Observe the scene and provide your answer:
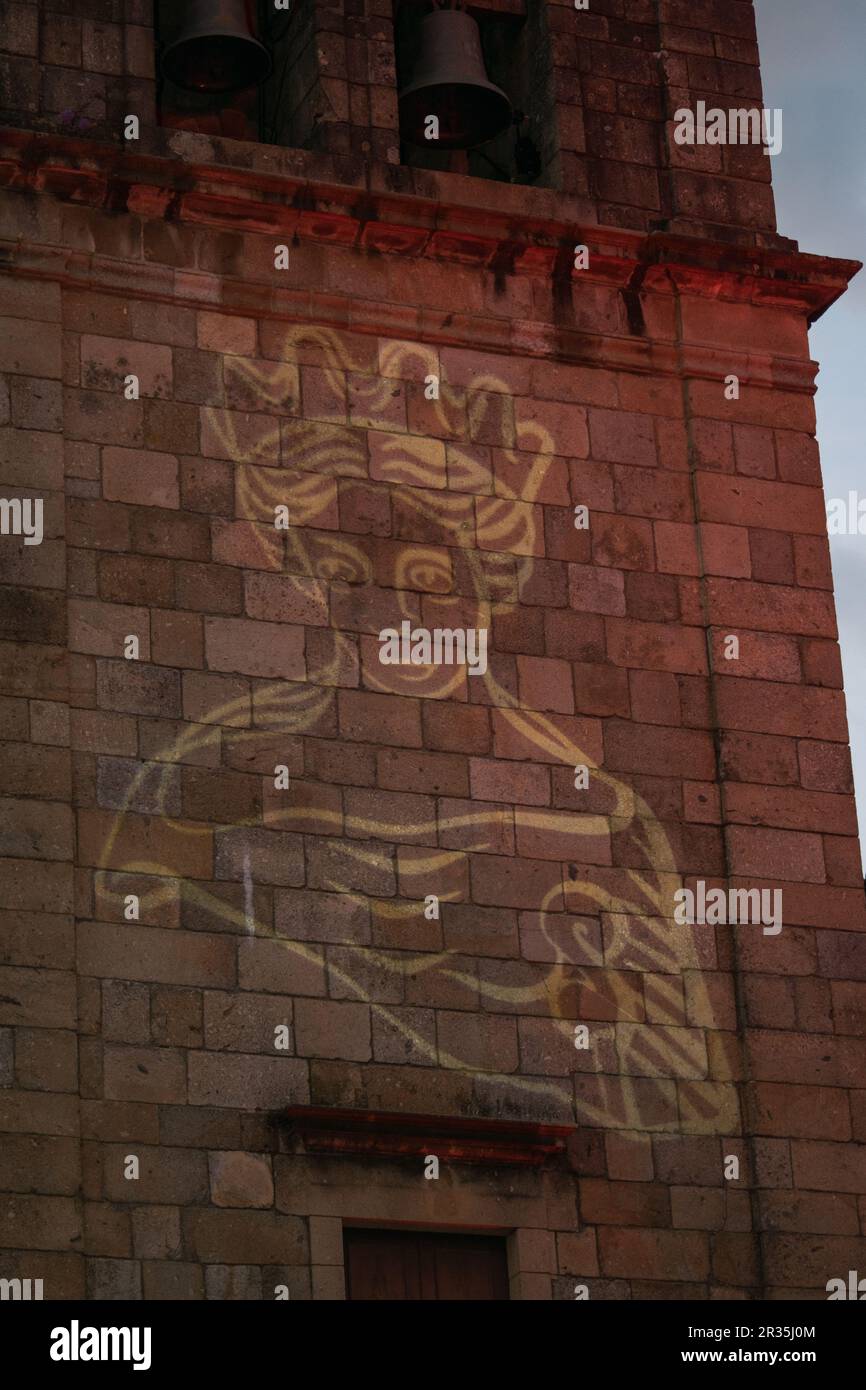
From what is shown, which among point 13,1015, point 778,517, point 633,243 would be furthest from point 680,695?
point 13,1015

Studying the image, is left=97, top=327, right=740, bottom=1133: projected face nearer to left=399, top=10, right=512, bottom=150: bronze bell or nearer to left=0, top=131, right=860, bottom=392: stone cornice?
left=0, top=131, right=860, bottom=392: stone cornice

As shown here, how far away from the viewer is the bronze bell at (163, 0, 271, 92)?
76.2 feet

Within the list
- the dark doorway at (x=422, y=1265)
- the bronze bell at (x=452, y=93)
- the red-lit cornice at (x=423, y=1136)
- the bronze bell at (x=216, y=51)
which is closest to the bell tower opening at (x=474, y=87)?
the bronze bell at (x=452, y=93)

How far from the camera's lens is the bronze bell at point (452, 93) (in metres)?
23.8

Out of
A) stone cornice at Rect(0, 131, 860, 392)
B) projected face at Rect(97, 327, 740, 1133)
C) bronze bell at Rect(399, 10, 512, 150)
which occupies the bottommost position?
A: projected face at Rect(97, 327, 740, 1133)

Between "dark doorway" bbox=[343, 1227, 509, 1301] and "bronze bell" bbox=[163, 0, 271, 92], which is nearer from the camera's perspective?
"dark doorway" bbox=[343, 1227, 509, 1301]

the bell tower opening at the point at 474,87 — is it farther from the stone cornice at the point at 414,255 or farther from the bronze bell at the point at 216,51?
the bronze bell at the point at 216,51

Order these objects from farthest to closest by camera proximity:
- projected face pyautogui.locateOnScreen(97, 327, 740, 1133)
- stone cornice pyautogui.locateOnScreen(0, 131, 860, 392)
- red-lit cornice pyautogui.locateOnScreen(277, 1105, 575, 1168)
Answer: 1. stone cornice pyautogui.locateOnScreen(0, 131, 860, 392)
2. projected face pyautogui.locateOnScreen(97, 327, 740, 1133)
3. red-lit cornice pyautogui.locateOnScreen(277, 1105, 575, 1168)

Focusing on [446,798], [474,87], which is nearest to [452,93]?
[474,87]

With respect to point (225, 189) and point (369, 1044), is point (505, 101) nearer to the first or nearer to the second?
point (225, 189)

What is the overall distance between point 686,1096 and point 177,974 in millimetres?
3224

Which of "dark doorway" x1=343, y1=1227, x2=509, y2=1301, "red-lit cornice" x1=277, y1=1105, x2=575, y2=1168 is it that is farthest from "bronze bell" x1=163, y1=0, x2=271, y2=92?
"dark doorway" x1=343, y1=1227, x2=509, y2=1301

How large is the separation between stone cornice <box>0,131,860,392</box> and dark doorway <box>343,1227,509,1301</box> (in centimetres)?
582

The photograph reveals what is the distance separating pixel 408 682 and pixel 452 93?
4363 millimetres
